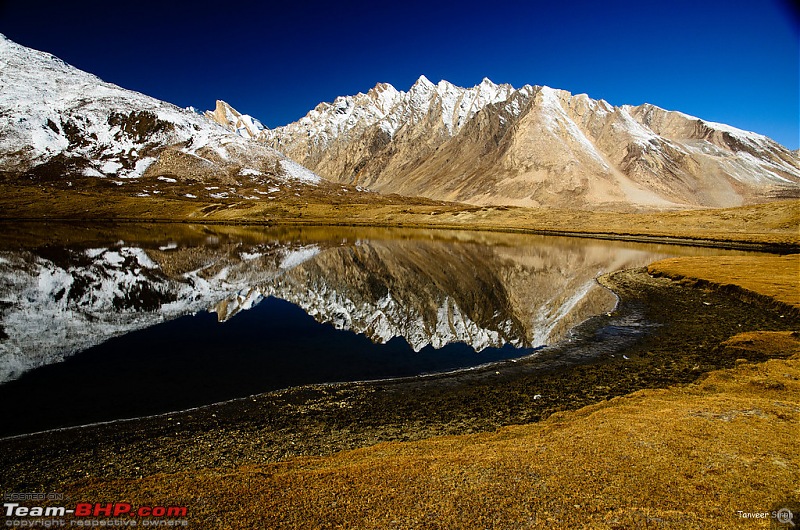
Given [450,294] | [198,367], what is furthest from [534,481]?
[450,294]

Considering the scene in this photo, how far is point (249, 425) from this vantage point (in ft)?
55.3

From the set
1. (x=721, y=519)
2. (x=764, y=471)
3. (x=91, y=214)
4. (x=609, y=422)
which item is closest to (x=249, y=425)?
(x=609, y=422)

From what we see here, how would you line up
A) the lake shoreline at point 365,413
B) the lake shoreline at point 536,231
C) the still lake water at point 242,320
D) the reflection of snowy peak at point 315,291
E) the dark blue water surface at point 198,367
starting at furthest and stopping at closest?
the lake shoreline at point 536,231, the reflection of snowy peak at point 315,291, the still lake water at point 242,320, the dark blue water surface at point 198,367, the lake shoreline at point 365,413

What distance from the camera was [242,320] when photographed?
3572 cm

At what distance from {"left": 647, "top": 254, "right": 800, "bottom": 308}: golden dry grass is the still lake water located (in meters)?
9.19

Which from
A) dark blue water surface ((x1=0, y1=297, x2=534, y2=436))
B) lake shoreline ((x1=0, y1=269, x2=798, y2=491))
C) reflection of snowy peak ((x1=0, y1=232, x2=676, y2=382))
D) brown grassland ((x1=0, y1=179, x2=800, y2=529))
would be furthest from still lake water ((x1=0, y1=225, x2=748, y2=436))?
brown grassland ((x1=0, y1=179, x2=800, y2=529))

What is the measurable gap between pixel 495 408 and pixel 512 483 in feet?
25.9

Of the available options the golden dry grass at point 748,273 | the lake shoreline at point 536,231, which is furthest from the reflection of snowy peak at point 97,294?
the lake shoreline at point 536,231

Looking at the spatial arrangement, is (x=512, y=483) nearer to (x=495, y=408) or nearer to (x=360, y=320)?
(x=495, y=408)

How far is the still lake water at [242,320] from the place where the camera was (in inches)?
853

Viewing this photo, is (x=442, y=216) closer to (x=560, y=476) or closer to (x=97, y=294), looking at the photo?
(x=97, y=294)

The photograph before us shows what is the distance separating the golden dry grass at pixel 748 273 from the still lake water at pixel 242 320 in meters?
9.19

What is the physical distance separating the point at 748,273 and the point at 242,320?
186 feet

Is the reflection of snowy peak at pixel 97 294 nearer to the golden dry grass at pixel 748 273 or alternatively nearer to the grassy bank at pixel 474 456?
the grassy bank at pixel 474 456
